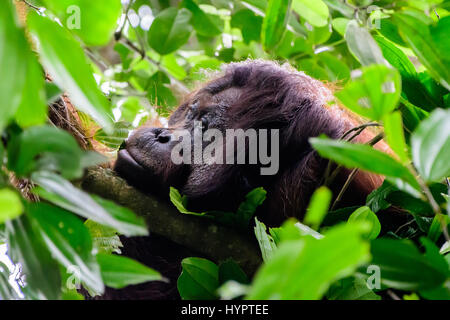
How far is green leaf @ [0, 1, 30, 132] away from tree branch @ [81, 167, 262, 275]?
0.82m

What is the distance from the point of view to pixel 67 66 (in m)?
0.63

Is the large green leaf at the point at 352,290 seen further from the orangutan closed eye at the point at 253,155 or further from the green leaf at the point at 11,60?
the green leaf at the point at 11,60

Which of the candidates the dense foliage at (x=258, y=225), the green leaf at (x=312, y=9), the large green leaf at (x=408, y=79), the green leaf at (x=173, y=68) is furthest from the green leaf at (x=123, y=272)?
the green leaf at (x=173, y=68)

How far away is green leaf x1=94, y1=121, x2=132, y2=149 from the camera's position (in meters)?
1.61

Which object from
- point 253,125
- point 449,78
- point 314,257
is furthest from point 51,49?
point 253,125

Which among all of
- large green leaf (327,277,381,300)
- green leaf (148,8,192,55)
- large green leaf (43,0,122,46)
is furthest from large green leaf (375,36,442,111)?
green leaf (148,8,192,55)

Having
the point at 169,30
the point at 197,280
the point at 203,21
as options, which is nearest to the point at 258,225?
the point at 197,280

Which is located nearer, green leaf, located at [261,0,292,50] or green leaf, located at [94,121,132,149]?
green leaf, located at [261,0,292,50]

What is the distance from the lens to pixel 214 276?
120 centimetres

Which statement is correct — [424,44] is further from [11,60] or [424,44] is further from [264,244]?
[11,60]

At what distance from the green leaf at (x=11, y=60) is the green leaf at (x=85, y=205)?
0.13 meters

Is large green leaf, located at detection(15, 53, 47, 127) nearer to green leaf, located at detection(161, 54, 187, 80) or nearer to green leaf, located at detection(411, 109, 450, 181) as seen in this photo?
green leaf, located at detection(411, 109, 450, 181)
